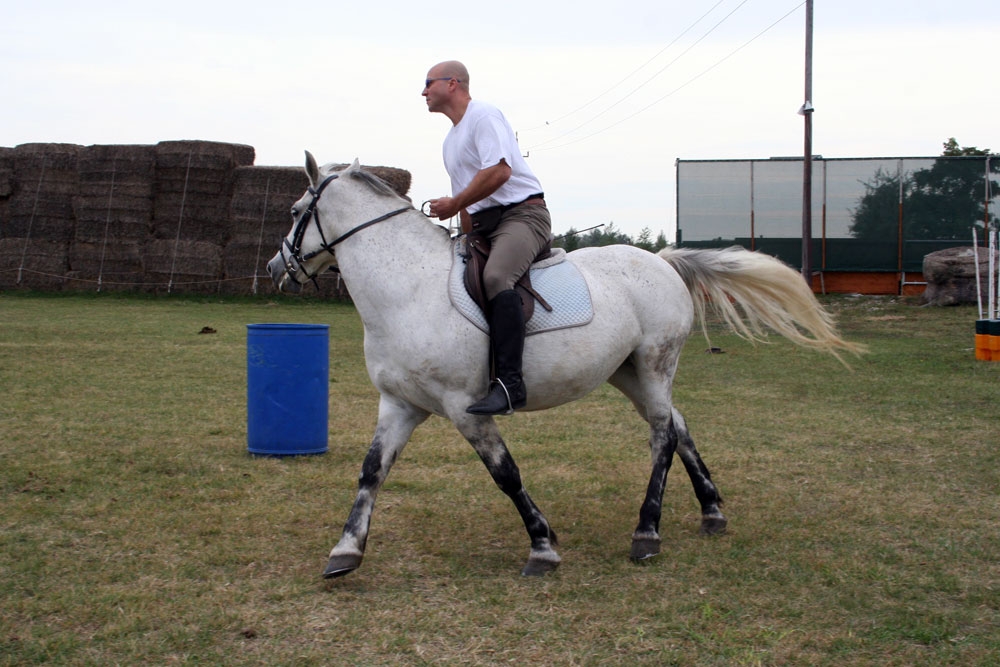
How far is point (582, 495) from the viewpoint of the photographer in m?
6.55

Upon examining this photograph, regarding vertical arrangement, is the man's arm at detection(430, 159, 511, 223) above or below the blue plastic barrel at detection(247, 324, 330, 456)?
above

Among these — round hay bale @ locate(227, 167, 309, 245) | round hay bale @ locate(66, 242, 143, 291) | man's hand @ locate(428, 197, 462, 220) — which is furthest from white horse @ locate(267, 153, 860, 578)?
round hay bale @ locate(66, 242, 143, 291)

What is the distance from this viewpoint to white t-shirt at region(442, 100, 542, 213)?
16.0 feet

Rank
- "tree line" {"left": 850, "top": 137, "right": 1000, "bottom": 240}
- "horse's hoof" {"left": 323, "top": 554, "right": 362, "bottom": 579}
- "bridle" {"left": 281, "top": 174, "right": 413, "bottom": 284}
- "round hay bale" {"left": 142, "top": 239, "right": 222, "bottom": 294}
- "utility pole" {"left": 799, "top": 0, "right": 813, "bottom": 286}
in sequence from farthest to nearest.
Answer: "tree line" {"left": 850, "top": 137, "right": 1000, "bottom": 240} < "round hay bale" {"left": 142, "top": 239, "right": 222, "bottom": 294} < "utility pole" {"left": 799, "top": 0, "right": 813, "bottom": 286} < "bridle" {"left": 281, "top": 174, "right": 413, "bottom": 284} < "horse's hoof" {"left": 323, "top": 554, "right": 362, "bottom": 579}

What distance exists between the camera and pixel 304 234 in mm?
5078

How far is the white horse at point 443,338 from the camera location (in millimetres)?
4801

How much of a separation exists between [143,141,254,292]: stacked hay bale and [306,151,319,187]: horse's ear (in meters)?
21.4

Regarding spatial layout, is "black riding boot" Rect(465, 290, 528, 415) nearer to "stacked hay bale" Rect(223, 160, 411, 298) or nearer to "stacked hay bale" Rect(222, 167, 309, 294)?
"stacked hay bale" Rect(223, 160, 411, 298)

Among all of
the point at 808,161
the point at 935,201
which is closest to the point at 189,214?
the point at 808,161

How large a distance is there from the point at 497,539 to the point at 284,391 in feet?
9.00

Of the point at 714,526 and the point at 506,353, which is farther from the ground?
the point at 506,353

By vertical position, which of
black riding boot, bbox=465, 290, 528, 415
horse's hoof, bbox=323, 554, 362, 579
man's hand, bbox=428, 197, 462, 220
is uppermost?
man's hand, bbox=428, 197, 462, 220

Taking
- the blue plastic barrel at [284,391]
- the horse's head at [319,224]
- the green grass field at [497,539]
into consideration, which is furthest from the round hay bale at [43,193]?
the horse's head at [319,224]

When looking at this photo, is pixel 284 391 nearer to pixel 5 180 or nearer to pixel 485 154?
pixel 485 154
